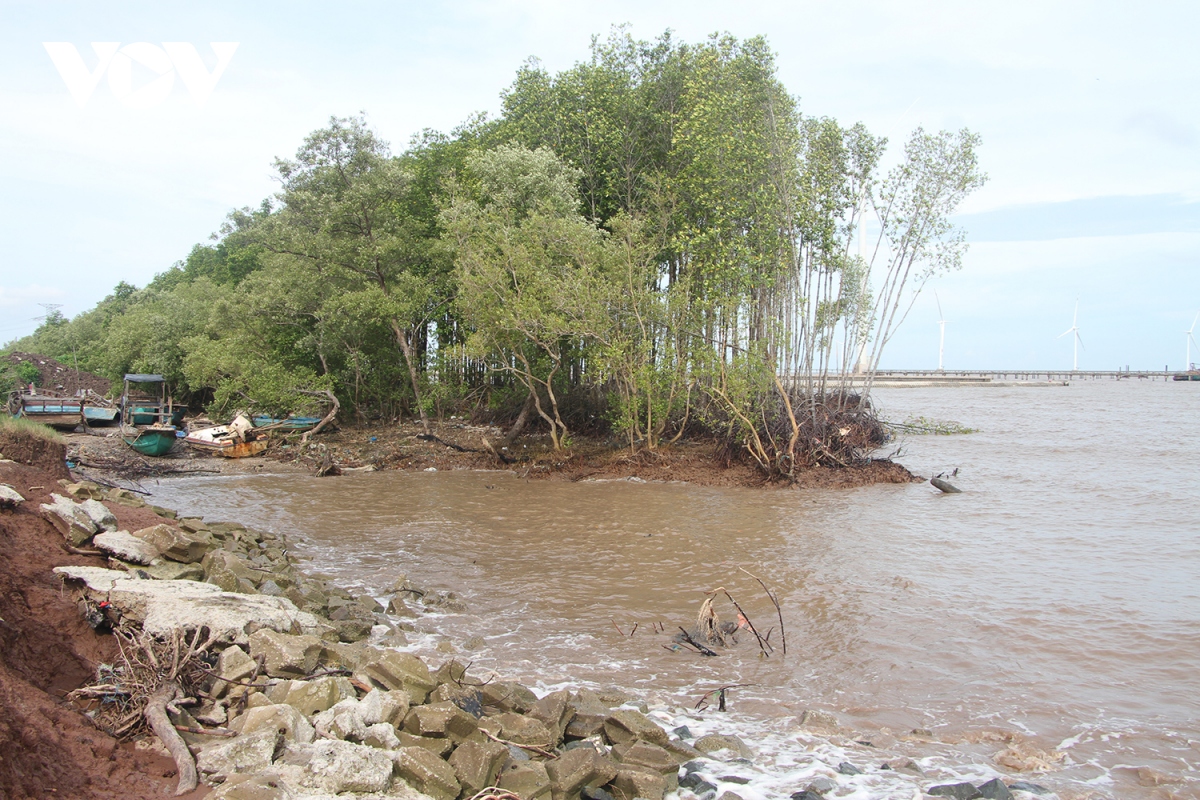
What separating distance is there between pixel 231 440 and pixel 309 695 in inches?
791

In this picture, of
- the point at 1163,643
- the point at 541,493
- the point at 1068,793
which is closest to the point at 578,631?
the point at 1068,793

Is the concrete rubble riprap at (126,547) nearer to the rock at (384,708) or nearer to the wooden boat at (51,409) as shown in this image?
the rock at (384,708)

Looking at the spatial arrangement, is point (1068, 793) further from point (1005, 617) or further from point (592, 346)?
point (592, 346)

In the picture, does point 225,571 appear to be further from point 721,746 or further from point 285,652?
point 721,746

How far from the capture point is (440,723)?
14.9ft

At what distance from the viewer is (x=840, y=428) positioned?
1786 centimetres

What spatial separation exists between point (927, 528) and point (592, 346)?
9.42 m

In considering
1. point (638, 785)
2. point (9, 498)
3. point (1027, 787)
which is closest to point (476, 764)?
point (638, 785)

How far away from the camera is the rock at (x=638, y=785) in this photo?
4387 mm

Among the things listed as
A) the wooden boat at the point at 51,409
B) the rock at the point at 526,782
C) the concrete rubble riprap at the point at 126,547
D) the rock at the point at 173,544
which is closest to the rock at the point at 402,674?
the rock at the point at 526,782

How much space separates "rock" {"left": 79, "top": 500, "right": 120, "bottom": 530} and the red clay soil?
55 centimetres

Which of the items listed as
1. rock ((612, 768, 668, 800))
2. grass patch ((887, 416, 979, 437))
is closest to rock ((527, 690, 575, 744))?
rock ((612, 768, 668, 800))

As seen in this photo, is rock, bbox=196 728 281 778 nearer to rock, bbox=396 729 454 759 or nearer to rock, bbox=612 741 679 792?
rock, bbox=396 729 454 759

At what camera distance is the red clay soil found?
3.54m
